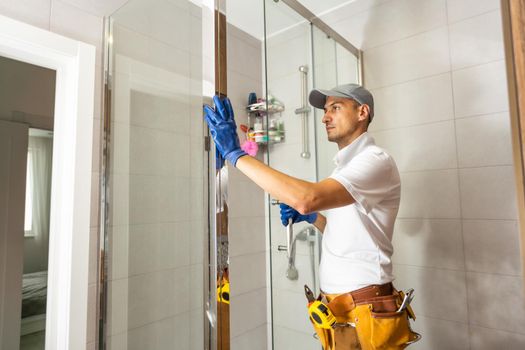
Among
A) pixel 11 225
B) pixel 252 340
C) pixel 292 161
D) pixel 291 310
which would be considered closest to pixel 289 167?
pixel 292 161

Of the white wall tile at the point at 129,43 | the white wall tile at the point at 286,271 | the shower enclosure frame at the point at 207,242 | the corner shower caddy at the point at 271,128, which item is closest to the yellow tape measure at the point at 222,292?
the shower enclosure frame at the point at 207,242

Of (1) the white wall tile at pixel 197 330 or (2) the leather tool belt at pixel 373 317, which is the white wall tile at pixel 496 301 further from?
(1) the white wall tile at pixel 197 330

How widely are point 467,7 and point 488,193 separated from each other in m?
0.87

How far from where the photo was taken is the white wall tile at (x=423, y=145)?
4.80ft

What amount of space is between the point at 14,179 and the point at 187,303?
4.40 feet

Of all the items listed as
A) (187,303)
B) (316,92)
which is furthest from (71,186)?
(316,92)

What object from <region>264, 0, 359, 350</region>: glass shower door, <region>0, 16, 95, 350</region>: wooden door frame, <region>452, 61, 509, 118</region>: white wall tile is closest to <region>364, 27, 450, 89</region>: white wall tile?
<region>452, 61, 509, 118</region>: white wall tile

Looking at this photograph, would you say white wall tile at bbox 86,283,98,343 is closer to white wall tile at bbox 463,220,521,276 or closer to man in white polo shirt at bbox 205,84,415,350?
man in white polo shirt at bbox 205,84,415,350

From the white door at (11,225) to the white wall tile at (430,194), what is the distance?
79.5 inches

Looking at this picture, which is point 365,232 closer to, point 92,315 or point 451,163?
point 451,163

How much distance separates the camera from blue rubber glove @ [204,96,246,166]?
89 cm

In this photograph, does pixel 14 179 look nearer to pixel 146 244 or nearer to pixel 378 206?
pixel 146 244

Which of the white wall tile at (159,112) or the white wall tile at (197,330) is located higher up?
the white wall tile at (159,112)

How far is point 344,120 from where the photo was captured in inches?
47.5
